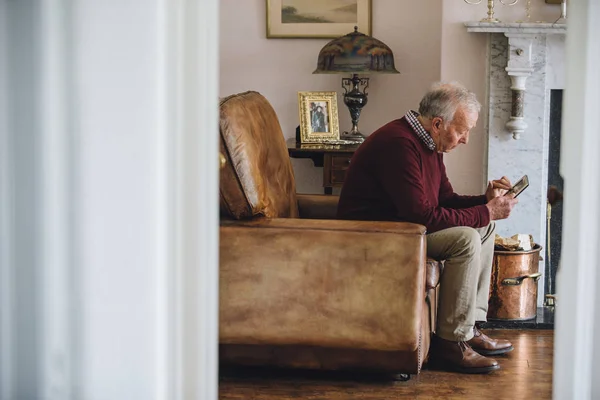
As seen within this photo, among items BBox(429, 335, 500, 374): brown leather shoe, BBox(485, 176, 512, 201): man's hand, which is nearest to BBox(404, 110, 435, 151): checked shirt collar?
BBox(485, 176, 512, 201): man's hand

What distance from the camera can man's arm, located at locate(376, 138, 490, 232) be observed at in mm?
3410

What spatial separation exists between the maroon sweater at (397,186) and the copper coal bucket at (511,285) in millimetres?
638

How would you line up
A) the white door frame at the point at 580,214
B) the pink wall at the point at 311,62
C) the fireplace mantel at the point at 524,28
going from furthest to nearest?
the pink wall at the point at 311,62 → the fireplace mantel at the point at 524,28 → the white door frame at the point at 580,214

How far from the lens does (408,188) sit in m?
3.41

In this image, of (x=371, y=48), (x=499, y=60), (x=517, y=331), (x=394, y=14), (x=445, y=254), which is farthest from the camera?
(x=394, y=14)

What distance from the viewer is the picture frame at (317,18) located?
17.4 feet

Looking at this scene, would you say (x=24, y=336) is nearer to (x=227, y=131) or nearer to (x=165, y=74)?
(x=165, y=74)

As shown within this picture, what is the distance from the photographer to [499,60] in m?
4.46

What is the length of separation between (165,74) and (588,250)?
1114mm

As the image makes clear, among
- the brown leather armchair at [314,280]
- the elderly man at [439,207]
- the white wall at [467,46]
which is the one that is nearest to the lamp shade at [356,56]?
the white wall at [467,46]

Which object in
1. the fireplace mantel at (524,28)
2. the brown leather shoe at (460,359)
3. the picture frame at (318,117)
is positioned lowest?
the brown leather shoe at (460,359)

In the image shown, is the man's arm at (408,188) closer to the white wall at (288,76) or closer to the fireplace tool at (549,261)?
the fireplace tool at (549,261)

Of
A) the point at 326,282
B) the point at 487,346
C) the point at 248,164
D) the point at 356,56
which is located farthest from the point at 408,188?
the point at 356,56

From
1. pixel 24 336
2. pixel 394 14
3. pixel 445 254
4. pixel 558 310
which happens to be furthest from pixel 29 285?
pixel 394 14
